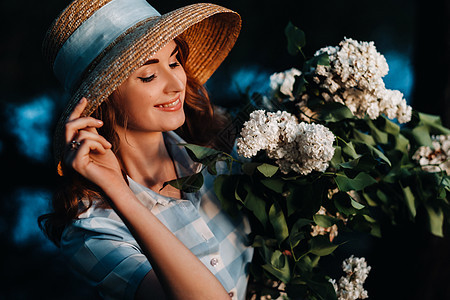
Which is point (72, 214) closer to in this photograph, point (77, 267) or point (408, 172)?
point (77, 267)

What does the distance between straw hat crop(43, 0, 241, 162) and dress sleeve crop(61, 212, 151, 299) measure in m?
0.19

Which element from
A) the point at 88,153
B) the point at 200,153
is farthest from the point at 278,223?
the point at 88,153

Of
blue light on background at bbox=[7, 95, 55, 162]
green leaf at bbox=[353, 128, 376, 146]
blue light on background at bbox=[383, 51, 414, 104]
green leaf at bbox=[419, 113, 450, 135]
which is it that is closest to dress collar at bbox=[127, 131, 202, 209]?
green leaf at bbox=[353, 128, 376, 146]

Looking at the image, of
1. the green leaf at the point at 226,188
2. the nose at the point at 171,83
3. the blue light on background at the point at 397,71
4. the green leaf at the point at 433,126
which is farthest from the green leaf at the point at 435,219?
the blue light on background at the point at 397,71

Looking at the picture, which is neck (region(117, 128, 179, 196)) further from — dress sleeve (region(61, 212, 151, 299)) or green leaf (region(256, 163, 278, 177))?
green leaf (region(256, 163, 278, 177))

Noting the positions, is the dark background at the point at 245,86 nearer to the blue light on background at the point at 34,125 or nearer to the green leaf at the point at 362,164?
the blue light on background at the point at 34,125

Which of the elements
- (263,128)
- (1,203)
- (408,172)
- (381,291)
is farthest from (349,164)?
(1,203)

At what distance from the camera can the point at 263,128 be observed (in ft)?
2.90

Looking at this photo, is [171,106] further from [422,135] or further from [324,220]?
[422,135]

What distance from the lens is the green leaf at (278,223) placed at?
1029 mm

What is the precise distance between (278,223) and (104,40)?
24.0 inches

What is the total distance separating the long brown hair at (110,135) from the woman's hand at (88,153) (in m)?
0.03

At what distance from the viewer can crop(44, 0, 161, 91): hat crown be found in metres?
1.00

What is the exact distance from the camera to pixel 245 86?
190 centimetres
